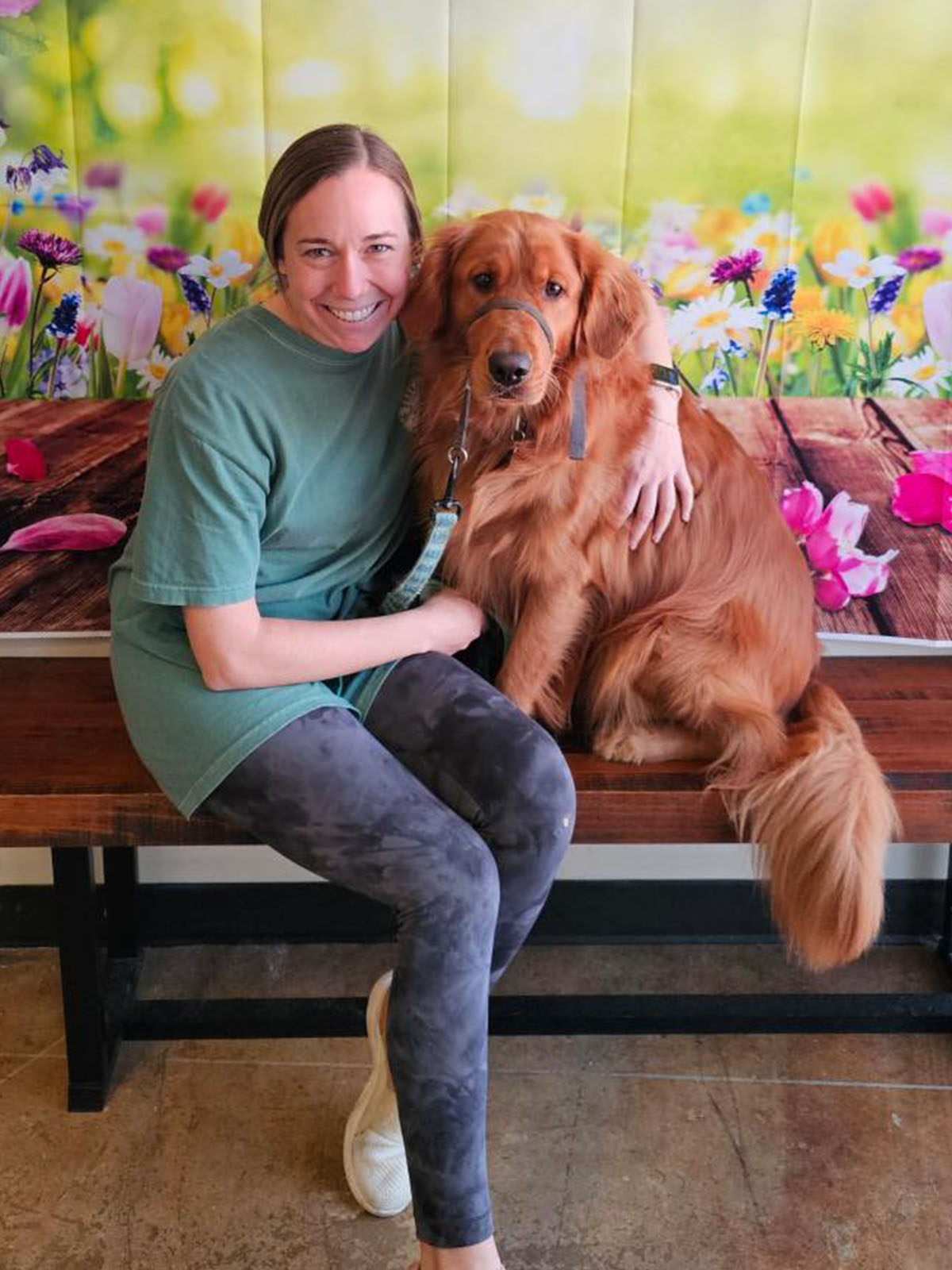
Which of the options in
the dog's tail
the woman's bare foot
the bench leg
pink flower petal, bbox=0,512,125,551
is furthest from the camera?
the bench leg

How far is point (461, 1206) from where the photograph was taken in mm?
1691

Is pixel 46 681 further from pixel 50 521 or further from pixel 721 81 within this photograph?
pixel 721 81

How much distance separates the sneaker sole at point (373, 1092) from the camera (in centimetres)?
199

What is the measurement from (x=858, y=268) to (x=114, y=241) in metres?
1.32

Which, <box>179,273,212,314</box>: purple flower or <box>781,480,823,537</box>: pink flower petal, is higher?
<box>179,273,212,314</box>: purple flower

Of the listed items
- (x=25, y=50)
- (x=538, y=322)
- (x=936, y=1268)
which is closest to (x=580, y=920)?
(x=936, y=1268)

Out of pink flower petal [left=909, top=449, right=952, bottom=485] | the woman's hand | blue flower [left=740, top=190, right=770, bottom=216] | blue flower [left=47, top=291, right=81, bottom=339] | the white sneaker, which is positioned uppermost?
blue flower [left=740, top=190, right=770, bottom=216]

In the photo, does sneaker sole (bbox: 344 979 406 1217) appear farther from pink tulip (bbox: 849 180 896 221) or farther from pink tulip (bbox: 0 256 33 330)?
pink tulip (bbox: 849 180 896 221)

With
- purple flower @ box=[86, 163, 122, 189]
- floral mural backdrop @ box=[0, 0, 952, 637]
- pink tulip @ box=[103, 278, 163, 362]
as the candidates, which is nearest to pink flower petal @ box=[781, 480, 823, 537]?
floral mural backdrop @ box=[0, 0, 952, 637]

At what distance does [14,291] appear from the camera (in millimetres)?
2301

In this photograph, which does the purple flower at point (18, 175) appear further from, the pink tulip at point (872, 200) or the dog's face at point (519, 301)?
the pink tulip at point (872, 200)

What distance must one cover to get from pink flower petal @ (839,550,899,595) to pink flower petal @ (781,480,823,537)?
0.34 feet

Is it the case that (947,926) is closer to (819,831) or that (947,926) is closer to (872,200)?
(819,831)

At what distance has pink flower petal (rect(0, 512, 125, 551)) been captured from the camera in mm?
2422
